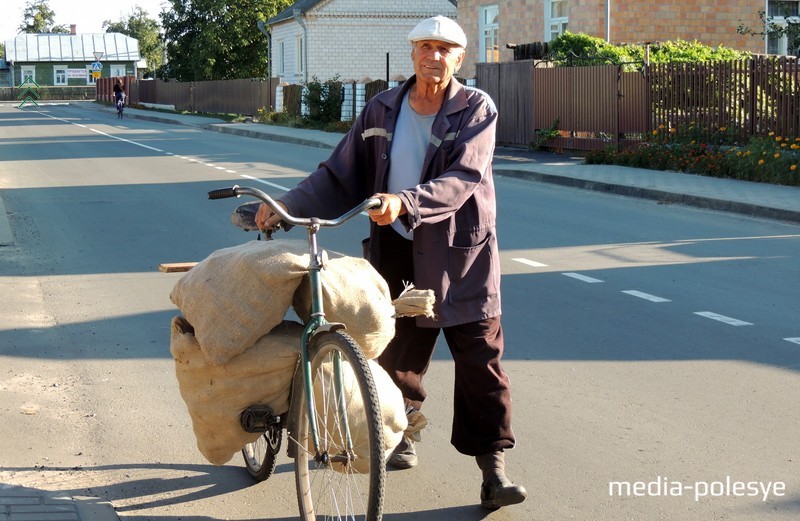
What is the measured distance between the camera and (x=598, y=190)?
1762cm

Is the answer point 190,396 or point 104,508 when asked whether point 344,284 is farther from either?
point 104,508

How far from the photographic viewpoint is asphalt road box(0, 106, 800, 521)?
4645mm

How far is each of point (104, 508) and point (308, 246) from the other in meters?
1.36

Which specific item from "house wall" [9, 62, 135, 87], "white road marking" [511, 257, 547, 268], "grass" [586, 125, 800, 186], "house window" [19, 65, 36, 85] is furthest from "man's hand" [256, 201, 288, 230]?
"house wall" [9, 62, 135, 87]

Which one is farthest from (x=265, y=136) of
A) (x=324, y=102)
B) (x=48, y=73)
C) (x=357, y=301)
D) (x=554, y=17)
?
(x=48, y=73)

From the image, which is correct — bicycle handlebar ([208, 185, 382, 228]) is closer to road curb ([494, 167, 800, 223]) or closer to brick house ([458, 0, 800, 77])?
road curb ([494, 167, 800, 223])

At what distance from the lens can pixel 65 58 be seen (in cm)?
10731

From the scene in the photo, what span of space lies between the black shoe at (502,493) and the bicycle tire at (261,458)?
845 millimetres

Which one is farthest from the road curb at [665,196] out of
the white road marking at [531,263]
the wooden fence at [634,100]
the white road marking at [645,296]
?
the white road marking at [645,296]

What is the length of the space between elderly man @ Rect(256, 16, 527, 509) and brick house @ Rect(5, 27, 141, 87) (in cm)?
10557

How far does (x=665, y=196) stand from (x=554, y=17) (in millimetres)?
18339

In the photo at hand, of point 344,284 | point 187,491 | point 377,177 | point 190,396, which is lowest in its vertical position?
point 187,491

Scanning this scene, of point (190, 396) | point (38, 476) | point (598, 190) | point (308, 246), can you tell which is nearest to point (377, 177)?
point (308, 246)

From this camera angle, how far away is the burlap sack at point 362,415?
3.77 metres
